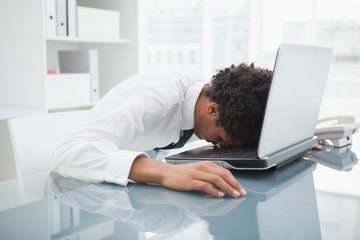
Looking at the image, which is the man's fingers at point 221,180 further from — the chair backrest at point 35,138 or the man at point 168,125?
the chair backrest at point 35,138

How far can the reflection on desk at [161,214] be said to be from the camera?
1.89 ft

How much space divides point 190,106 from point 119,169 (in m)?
0.33

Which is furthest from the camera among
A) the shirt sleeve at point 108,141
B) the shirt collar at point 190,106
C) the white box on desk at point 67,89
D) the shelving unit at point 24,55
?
the white box on desk at point 67,89

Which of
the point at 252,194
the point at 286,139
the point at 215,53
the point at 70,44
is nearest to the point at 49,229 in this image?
the point at 252,194

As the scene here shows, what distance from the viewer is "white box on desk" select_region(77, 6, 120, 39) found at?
92.1 inches

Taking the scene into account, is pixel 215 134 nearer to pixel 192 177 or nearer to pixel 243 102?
pixel 243 102

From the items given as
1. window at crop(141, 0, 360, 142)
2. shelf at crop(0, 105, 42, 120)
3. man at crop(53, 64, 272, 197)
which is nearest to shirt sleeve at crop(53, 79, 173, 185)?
man at crop(53, 64, 272, 197)

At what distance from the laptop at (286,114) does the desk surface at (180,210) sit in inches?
1.9

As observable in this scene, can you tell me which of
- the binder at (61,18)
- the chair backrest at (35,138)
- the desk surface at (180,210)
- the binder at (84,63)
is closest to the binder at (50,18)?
the binder at (61,18)

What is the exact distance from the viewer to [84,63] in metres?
2.45

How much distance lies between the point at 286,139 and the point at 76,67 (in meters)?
1.77

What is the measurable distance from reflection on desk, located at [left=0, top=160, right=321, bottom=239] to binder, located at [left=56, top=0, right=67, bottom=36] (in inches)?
60.5

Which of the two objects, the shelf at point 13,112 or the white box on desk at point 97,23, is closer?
the shelf at point 13,112

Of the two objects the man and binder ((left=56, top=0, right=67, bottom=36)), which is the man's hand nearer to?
the man
